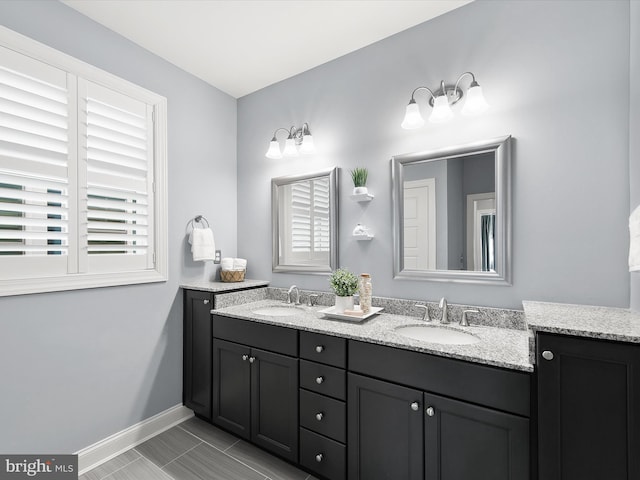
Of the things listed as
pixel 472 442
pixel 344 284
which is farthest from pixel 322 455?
pixel 344 284

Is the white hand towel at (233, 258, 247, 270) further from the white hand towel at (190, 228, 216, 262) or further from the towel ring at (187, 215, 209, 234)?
the towel ring at (187, 215, 209, 234)

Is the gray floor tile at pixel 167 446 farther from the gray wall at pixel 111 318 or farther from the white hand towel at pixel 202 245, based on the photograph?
the white hand towel at pixel 202 245

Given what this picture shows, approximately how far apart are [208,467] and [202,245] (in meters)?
1.44

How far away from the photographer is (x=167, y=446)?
2004 mm

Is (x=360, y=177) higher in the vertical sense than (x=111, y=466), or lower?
higher

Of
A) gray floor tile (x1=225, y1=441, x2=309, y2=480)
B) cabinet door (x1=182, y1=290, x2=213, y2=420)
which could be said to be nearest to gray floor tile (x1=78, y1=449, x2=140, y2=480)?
cabinet door (x1=182, y1=290, x2=213, y2=420)

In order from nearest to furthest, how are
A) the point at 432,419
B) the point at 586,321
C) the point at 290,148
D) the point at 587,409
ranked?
the point at 587,409 → the point at 586,321 → the point at 432,419 → the point at 290,148

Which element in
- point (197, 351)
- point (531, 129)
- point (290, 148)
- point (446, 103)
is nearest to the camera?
point (531, 129)

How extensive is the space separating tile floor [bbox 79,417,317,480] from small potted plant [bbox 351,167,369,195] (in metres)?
1.70

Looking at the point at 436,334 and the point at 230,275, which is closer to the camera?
the point at 436,334

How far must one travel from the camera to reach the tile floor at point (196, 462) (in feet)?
5.67

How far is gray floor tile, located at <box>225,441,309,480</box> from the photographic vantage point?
5.65 feet

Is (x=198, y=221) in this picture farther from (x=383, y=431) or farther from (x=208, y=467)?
(x=383, y=431)

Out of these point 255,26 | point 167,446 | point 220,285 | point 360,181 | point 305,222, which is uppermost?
point 255,26
